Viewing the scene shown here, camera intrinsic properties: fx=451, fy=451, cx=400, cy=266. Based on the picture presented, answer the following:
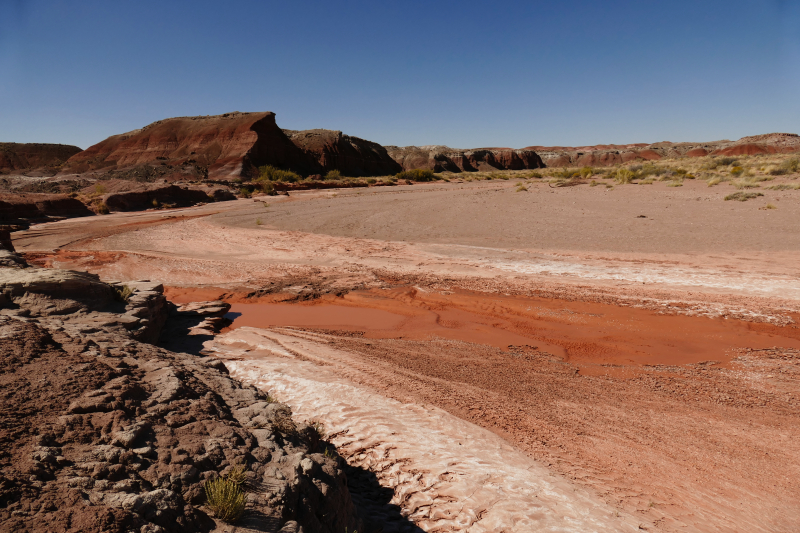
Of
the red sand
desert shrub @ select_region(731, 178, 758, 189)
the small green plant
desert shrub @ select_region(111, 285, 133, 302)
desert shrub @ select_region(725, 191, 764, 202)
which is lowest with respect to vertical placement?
the red sand

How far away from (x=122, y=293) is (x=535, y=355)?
6.49 metres

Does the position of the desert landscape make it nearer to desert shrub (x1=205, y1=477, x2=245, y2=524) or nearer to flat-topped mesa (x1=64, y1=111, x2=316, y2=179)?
desert shrub (x1=205, y1=477, x2=245, y2=524)

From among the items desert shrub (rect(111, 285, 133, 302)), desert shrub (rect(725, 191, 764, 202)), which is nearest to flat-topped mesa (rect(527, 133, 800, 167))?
desert shrub (rect(725, 191, 764, 202))

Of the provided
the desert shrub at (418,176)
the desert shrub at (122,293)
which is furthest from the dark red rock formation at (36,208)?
the desert shrub at (418,176)

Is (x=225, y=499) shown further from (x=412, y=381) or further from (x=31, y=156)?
(x=31, y=156)

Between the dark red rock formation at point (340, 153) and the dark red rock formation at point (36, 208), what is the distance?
121ft

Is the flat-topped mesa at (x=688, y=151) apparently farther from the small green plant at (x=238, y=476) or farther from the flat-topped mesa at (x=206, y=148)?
the small green plant at (x=238, y=476)

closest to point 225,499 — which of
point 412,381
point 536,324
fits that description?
point 412,381

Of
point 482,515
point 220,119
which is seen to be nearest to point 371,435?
point 482,515

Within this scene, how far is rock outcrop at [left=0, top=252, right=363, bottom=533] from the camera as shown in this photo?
7.41 feet

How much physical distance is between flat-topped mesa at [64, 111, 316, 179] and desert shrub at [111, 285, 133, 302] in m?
41.7

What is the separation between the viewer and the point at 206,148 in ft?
172

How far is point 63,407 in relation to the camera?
3006mm

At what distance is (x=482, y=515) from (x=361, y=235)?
45.1 feet
